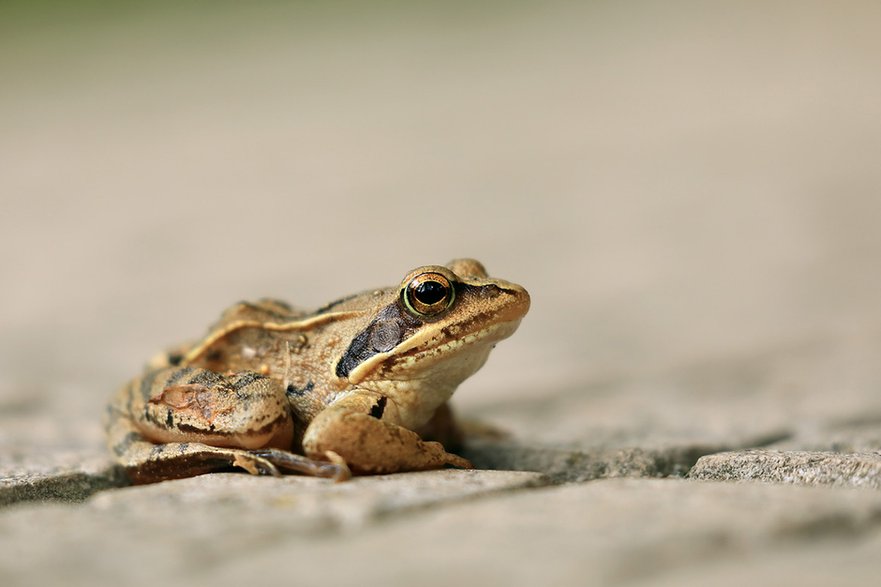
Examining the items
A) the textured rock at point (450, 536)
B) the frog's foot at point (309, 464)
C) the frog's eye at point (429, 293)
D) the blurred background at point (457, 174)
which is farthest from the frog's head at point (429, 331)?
the blurred background at point (457, 174)

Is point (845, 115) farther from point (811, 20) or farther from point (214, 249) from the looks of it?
point (214, 249)

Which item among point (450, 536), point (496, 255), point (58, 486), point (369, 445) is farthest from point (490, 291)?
point (496, 255)

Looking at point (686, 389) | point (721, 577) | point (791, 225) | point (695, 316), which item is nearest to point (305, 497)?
point (721, 577)

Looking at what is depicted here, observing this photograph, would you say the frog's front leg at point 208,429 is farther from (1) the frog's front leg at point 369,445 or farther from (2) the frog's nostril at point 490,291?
(2) the frog's nostril at point 490,291

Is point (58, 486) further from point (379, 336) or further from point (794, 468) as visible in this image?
point (794, 468)

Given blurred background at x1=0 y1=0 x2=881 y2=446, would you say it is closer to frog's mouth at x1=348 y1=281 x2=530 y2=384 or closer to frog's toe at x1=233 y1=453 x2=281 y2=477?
frog's toe at x1=233 y1=453 x2=281 y2=477
